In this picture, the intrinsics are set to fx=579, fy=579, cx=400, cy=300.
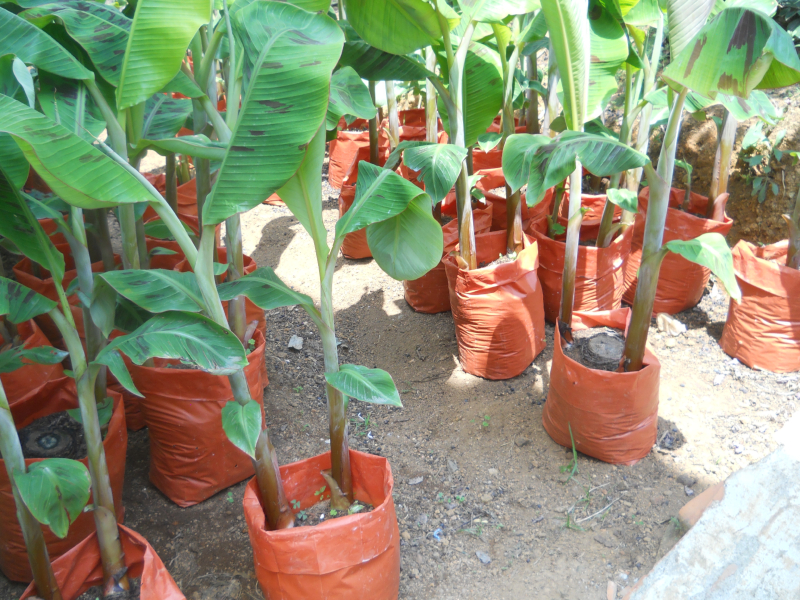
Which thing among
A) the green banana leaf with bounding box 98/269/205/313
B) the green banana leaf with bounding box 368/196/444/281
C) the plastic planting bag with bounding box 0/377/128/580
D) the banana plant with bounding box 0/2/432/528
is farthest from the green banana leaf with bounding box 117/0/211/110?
the plastic planting bag with bounding box 0/377/128/580

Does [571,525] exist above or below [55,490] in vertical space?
below

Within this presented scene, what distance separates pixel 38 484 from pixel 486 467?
1577 millimetres

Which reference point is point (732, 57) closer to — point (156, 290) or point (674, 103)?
point (674, 103)

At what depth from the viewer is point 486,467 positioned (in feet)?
7.70

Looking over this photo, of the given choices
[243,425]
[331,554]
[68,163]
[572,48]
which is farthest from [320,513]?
[572,48]

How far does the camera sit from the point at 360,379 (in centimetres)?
146

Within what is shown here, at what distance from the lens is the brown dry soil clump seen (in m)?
1.94

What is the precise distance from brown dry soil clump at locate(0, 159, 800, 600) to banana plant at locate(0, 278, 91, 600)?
546 millimetres

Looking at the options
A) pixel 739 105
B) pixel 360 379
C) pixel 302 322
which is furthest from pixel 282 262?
pixel 739 105

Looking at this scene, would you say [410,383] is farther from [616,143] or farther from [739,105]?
[739,105]

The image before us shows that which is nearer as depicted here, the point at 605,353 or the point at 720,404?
the point at 605,353

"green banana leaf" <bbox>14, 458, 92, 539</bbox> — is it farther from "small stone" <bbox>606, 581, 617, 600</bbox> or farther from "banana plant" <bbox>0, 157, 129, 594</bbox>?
"small stone" <bbox>606, 581, 617, 600</bbox>

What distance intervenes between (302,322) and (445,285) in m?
0.84

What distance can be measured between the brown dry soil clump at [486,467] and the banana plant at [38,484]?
1.79ft
